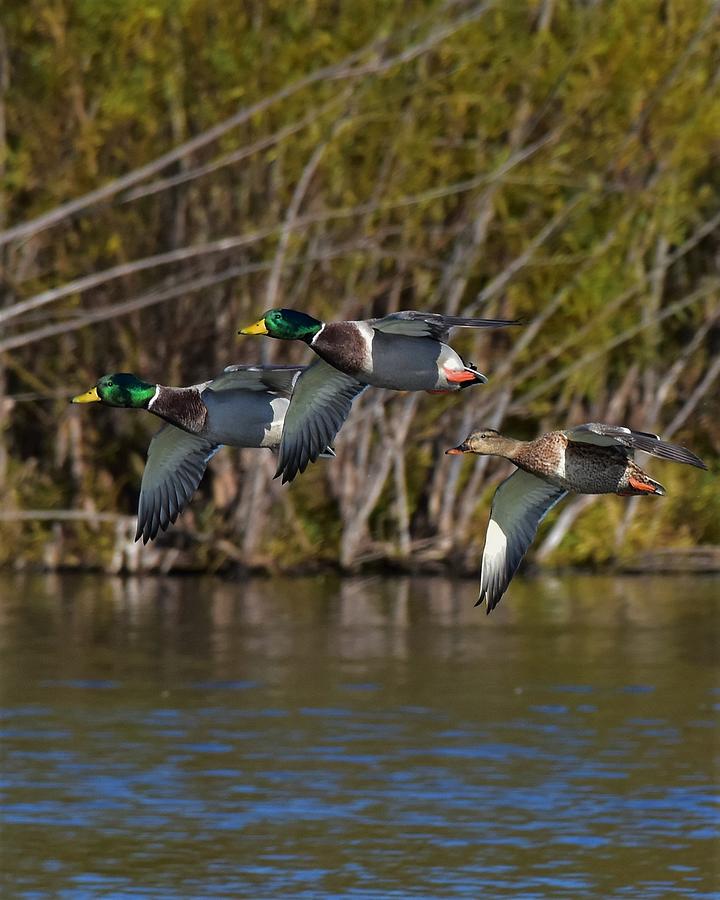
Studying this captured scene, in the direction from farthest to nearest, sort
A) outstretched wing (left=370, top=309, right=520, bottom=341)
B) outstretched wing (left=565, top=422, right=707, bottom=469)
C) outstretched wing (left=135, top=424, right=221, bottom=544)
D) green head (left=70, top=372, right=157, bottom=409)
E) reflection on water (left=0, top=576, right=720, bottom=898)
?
reflection on water (left=0, top=576, right=720, bottom=898) → outstretched wing (left=135, top=424, right=221, bottom=544) → green head (left=70, top=372, right=157, bottom=409) → outstretched wing (left=370, top=309, right=520, bottom=341) → outstretched wing (left=565, top=422, right=707, bottom=469)

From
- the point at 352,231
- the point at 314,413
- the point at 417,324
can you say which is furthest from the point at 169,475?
the point at 352,231

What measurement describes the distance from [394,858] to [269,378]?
7859mm

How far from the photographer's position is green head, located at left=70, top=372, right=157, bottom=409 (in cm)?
995

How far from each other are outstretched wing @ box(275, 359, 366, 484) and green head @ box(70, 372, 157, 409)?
2.10 ft

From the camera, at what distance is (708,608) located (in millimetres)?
28188

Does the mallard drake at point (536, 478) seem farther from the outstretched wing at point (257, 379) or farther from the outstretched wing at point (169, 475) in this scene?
the outstretched wing at point (169, 475)

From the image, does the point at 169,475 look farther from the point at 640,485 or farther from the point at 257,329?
the point at 640,485

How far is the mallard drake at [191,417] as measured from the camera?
31.8ft

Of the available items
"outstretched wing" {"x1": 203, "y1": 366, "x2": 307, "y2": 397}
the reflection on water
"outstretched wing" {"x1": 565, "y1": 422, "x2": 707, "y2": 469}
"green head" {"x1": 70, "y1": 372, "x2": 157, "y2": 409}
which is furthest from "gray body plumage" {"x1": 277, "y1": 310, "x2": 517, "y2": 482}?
the reflection on water

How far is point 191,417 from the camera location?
9.77 meters

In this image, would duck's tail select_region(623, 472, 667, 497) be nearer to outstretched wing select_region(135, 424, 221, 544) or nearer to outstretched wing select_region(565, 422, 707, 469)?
outstretched wing select_region(565, 422, 707, 469)

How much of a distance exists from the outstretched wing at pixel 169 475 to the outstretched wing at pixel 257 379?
34 cm

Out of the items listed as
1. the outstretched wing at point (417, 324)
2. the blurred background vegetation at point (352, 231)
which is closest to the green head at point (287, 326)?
the outstretched wing at point (417, 324)

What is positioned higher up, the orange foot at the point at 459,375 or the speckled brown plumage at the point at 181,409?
the orange foot at the point at 459,375
